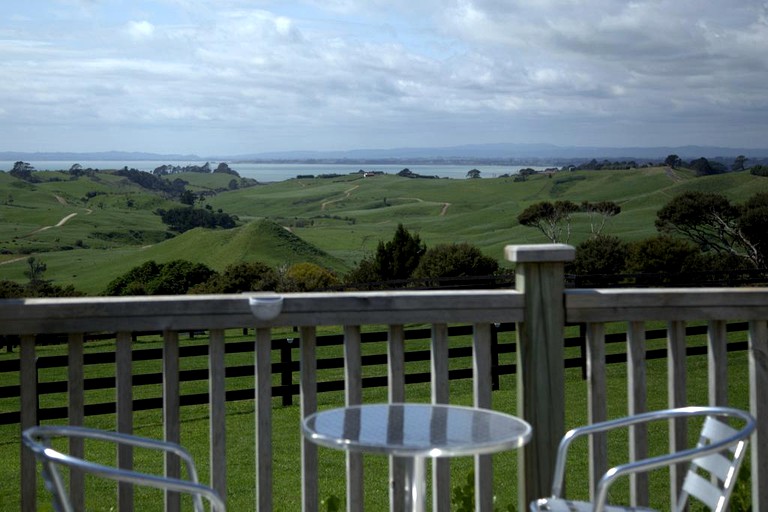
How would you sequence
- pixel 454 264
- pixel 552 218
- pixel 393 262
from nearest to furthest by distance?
pixel 454 264 → pixel 393 262 → pixel 552 218

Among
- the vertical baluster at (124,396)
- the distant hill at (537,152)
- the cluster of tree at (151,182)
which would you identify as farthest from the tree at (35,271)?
the distant hill at (537,152)

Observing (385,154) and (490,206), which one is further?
(385,154)

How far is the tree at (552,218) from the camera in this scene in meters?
52.5

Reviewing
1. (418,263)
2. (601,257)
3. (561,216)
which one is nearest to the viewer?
(601,257)

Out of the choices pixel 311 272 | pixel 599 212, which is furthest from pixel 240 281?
pixel 599 212

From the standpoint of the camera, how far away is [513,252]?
8.84ft

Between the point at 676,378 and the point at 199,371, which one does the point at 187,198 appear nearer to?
the point at 199,371

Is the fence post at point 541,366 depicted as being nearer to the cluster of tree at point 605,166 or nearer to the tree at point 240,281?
the tree at point 240,281

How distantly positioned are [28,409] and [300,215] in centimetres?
9478

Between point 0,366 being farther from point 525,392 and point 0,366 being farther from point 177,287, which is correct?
point 177,287

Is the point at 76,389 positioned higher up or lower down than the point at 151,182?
lower down

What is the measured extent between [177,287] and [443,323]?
36.2 m

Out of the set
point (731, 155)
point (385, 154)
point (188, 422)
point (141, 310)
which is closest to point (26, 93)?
point (731, 155)

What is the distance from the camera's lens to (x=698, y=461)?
232cm
